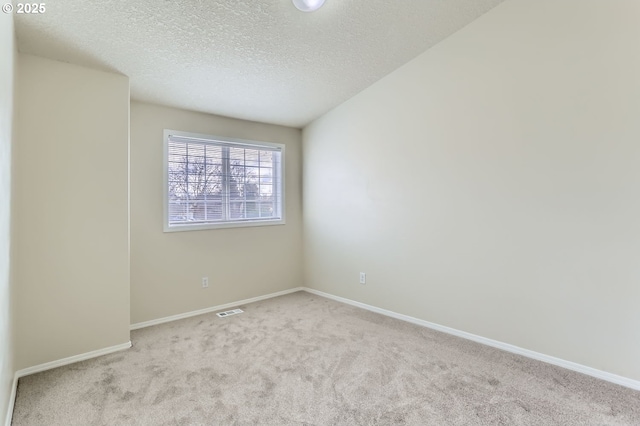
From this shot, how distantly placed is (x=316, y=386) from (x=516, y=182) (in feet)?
6.98

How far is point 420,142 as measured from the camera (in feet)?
10.2

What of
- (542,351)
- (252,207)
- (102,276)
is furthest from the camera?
(252,207)

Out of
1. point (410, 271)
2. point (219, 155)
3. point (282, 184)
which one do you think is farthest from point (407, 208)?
point (219, 155)

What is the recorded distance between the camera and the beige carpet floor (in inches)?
69.8

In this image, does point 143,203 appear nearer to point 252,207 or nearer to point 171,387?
point 252,207

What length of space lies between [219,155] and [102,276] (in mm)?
1759

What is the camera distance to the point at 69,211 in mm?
2420

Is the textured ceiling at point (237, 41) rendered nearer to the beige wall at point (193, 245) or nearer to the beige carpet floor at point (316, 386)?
the beige wall at point (193, 245)

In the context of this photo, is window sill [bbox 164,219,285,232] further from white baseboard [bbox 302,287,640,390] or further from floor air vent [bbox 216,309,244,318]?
white baseboard [bbox 302,287,640,390]

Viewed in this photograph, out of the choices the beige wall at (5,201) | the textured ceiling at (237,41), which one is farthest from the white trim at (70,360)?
the textured ceiling at (237,41)

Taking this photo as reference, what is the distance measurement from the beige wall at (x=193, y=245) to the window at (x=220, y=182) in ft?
0.29

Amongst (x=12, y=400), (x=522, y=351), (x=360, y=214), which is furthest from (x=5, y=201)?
(x=522, y=351)

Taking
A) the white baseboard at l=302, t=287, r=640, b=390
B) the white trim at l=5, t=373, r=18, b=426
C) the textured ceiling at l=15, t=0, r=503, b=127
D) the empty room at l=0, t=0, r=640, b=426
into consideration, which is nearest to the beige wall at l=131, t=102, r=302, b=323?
the empty room at l=0, t=0, r=640, b=426

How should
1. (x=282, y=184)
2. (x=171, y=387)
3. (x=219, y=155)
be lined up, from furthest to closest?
(x=282, y=184) → (x=219, y=155) → (x=171, y=387)
